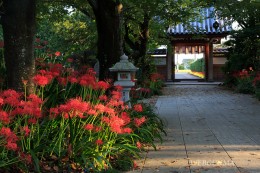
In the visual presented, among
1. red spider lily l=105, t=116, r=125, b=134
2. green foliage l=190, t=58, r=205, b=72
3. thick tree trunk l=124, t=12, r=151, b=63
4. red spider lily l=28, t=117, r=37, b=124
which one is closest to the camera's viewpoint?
red spider lily l=28, t=117, r=37, b=124

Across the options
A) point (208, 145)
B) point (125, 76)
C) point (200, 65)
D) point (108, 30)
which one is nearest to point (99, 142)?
point (208, 145)

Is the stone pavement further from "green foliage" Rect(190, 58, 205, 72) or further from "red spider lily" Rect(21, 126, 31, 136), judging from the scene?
"green foliage" Rect(190, 58, 205, 72)

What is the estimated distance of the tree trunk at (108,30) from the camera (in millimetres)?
8766

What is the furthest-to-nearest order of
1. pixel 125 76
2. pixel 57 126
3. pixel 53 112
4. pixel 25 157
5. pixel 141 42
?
1. pixel 141 42
2. pixel 125 76
3. pixel 57 126
4. pixel 53 112
5. pixel 25 157

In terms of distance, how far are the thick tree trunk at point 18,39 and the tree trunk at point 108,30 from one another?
3945 mm

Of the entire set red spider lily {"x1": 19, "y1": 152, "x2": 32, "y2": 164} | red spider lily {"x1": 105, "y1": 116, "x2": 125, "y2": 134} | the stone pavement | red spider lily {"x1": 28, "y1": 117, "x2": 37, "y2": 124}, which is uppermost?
red spider lily {"x1": 28, "y1": 117, "x2": 37, "y2": 124}

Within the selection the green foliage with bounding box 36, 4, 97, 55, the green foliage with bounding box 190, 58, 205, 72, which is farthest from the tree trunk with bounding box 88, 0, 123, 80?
the green foliage with bounding box 190, 58, 205, 72

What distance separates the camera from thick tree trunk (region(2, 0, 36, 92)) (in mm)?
4789

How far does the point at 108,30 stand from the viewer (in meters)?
8.77

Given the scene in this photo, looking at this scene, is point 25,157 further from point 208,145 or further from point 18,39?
point 208,145

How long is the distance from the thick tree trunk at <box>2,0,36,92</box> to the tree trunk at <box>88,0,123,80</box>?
395 cm

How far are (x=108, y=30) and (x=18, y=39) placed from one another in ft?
13.6

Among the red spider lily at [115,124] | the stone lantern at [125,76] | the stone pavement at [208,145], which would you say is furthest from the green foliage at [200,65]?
the red spider lily at [115,124]

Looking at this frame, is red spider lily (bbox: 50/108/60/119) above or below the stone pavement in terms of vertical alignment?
above
